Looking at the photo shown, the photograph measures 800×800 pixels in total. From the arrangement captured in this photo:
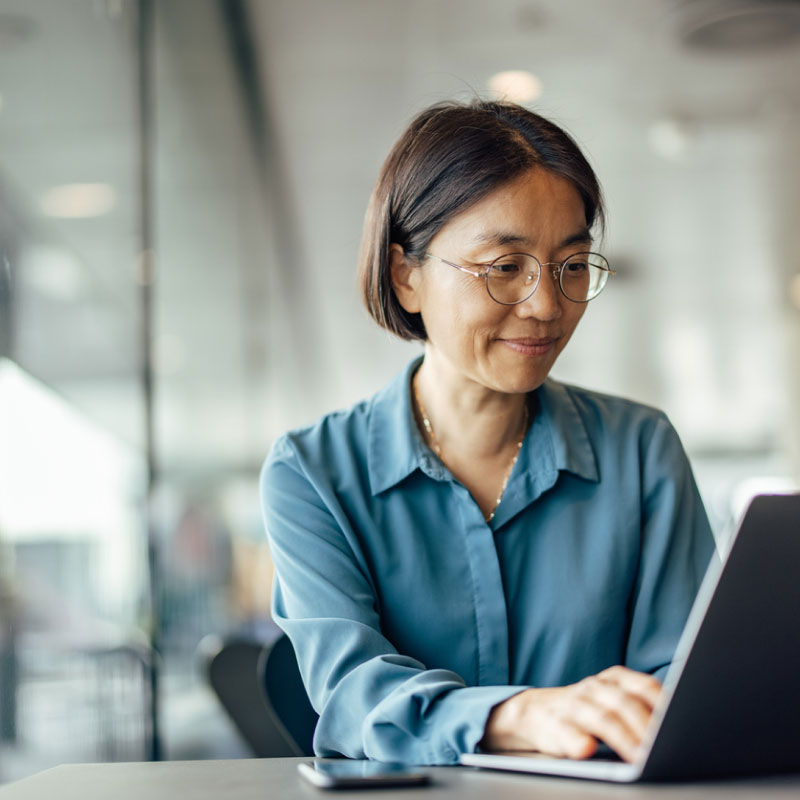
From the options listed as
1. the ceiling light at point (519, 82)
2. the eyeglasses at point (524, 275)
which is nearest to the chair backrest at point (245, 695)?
the eyeglasses at point (524, 275)

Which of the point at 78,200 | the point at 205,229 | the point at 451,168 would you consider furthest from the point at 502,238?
the point at 205,229

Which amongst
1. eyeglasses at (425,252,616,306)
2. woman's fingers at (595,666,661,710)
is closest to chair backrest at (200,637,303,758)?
eyeglasses at (425,252,616,306)

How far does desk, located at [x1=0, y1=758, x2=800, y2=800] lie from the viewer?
2.29 feet

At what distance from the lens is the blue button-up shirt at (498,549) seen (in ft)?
4.00

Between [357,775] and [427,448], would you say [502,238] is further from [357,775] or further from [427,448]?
[357,775]

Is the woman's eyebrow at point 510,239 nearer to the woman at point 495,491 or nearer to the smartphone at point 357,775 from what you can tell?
the woman at point 495,491

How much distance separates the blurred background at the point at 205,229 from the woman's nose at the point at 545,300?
0.31 metres

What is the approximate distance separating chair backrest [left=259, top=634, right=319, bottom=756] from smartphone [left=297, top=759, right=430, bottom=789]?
54 cm

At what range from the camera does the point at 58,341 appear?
2.40m

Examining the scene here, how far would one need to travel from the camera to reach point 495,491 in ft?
4.47

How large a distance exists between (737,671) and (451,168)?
0.76 m

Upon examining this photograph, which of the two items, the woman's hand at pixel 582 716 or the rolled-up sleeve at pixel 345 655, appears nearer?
the woman's hand at pixel 582 716

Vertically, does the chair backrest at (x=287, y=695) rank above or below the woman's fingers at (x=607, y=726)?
below

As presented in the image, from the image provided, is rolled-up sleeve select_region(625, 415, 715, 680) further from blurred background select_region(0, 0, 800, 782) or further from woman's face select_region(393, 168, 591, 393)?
blurred background select_region(0, 0, 800, 782)
